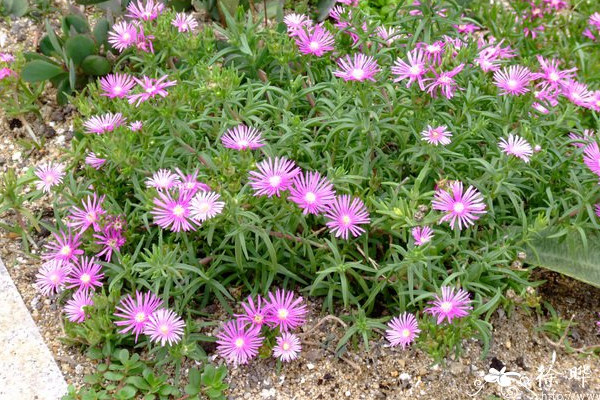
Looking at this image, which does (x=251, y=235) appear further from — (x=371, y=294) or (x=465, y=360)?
(x=465, y=360)

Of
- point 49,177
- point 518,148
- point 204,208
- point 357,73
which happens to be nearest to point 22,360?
point 49,177

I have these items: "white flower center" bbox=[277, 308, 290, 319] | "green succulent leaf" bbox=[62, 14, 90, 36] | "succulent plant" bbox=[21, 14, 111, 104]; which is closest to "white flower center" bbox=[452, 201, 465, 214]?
"white flower center" bbox=[277, 308, 290, 319]

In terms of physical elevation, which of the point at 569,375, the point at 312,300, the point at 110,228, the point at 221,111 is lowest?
the point at 569,375

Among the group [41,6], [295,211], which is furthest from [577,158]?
[41,6]

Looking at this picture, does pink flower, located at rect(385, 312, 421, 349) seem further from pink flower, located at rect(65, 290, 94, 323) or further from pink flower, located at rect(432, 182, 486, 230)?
pink flower, located at rect(65, 290, 94, 323)

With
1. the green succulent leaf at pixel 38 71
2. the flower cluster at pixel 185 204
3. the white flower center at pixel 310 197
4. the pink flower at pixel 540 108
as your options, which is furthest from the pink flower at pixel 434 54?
the green succulent leaf at pixel 38 71

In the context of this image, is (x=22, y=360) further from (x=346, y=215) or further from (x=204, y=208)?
(x=346, y=215)
